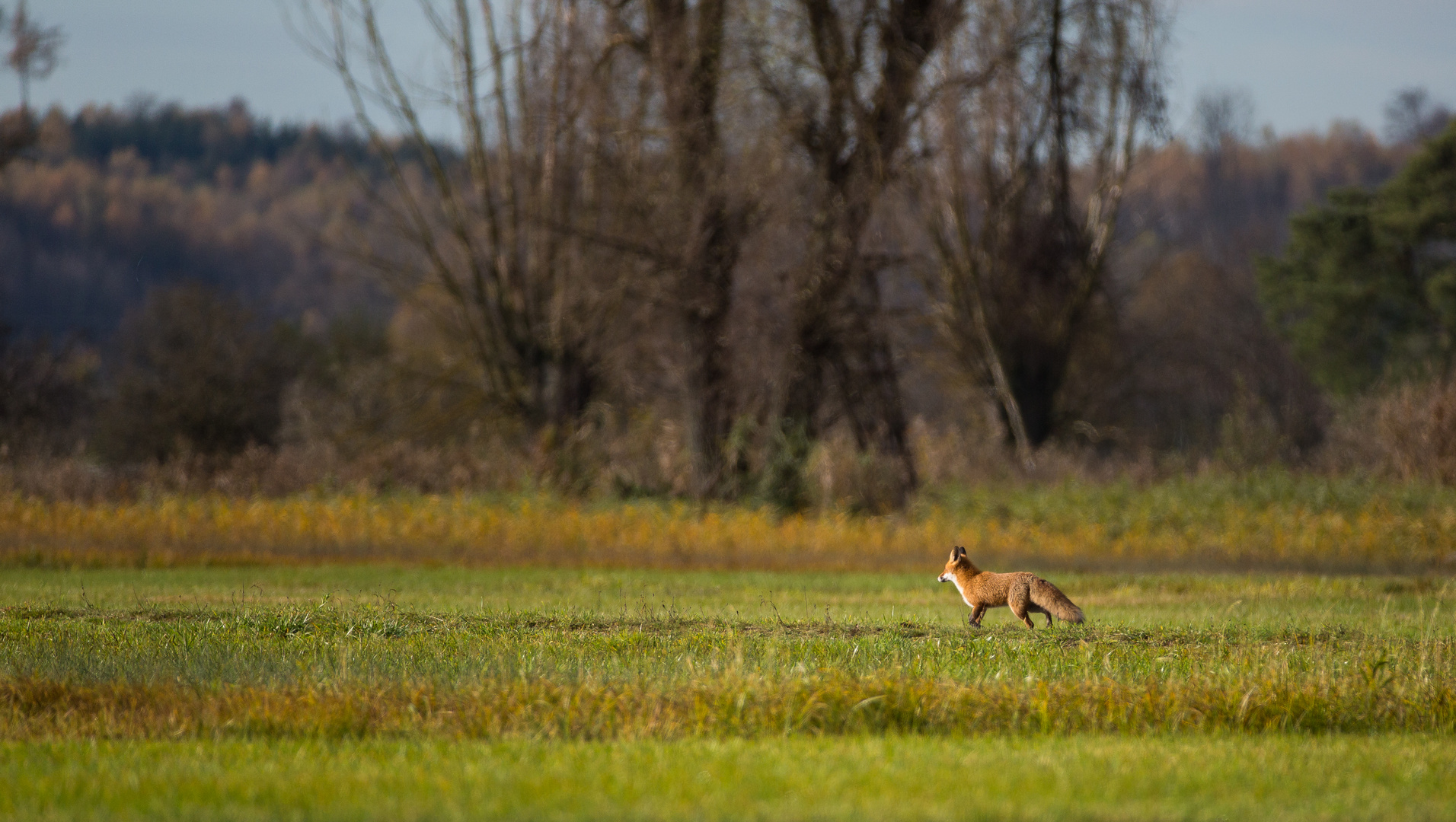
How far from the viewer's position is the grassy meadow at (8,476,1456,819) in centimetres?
596

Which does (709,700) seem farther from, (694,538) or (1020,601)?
(694,538)

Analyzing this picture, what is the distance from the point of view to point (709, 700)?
309 inches

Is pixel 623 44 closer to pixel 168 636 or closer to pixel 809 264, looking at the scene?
pixel 809 264

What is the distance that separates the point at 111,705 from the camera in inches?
305

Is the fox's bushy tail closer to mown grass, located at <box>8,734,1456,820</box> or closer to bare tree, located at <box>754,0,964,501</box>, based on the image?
mown grass, located at <box>8,734,1456,820</box>

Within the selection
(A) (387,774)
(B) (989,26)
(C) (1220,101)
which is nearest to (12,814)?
(A) (387,774)

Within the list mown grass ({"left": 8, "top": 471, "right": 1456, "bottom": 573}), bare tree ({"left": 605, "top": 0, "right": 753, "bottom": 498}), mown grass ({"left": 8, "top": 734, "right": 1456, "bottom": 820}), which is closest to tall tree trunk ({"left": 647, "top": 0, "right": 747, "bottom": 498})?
bare tree ({"left": 605, "top": 0, "right": 753, "bottom": 498})

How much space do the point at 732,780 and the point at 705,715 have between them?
157cm

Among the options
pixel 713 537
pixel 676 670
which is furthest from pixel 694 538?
pixel 676 670

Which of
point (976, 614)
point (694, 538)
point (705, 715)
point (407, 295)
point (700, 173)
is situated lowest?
point (694, 538)

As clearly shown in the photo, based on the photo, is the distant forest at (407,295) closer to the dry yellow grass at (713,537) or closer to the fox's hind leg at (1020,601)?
the dry yellow grass at (713,537)

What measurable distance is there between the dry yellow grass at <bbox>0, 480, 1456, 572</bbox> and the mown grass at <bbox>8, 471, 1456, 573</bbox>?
0.03m

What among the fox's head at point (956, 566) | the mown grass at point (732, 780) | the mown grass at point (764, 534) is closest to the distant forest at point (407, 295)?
the mown grass at point (764, 534)

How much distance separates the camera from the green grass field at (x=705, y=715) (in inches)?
232
